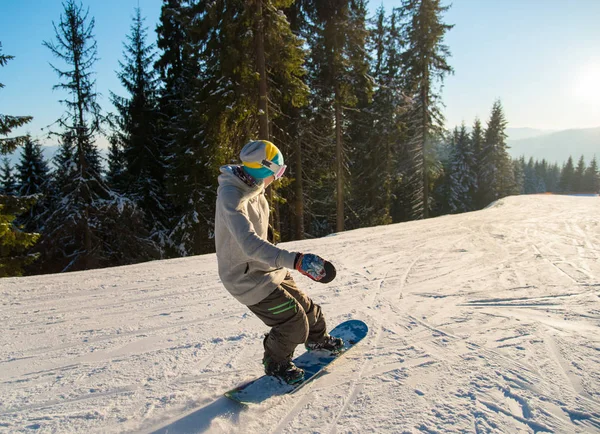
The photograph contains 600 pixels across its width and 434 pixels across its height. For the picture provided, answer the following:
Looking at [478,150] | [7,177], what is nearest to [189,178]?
[7,177]

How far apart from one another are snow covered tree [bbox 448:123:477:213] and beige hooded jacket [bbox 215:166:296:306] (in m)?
42.0

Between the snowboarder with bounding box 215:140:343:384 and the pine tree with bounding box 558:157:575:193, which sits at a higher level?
the pine tree with bounding box 558:157:575:193

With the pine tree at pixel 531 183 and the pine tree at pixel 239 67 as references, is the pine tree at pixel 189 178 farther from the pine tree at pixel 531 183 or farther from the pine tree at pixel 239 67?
the pine tree at pixel 531 183

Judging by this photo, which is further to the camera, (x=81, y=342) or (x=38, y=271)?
(x=38, y=271)

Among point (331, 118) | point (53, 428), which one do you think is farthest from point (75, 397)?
point (331, 118)

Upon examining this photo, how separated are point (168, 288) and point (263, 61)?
9.08 metres

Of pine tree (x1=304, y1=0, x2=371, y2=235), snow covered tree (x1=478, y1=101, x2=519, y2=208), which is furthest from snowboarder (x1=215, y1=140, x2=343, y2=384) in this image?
snow covered tree (x1=478, y1=101, x2=519, y2=208)

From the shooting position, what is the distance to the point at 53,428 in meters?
2.59

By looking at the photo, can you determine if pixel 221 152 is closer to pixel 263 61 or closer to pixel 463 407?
pixel 263 61

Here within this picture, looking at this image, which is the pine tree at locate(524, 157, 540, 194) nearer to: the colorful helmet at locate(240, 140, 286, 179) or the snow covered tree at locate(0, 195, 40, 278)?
the snow covered tree at locate(0, 195, 40, 278)

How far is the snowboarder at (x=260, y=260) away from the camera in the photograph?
251 centimetres

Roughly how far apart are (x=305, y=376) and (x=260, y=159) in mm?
1994

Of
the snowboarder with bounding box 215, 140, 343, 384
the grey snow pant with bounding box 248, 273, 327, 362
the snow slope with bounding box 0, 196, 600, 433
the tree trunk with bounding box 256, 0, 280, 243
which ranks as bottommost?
the snow slope with bounding box 0, 196, 600, 433

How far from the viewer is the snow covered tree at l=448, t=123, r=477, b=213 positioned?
135 feet
